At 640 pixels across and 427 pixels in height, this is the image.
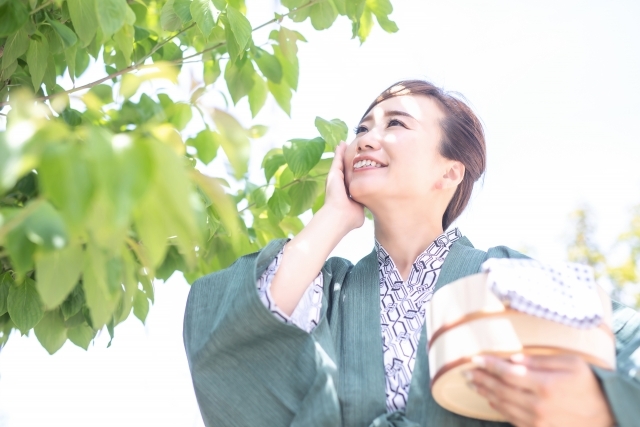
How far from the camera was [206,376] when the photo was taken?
1240mm

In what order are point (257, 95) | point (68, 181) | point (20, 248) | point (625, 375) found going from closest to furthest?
point (68, 181) < point (20, 248) < point (625, 375) < point (257, 95)

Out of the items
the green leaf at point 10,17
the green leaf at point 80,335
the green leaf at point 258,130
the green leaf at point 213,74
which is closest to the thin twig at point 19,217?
the green leaf at point 10,17

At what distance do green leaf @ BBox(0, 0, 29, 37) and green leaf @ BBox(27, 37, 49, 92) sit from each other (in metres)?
0.12

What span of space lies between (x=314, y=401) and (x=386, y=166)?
589 millimetres

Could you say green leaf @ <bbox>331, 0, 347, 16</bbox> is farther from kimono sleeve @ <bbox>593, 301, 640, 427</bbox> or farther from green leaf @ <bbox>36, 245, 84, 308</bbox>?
→ green leaf @ <bbox>36, 245, 84, 308</bbox>

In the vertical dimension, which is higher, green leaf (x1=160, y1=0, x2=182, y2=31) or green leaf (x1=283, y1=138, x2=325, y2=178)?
green leaf (x1=160, y1=0, x2=182, y2=31)

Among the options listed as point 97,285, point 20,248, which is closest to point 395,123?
point 97,285

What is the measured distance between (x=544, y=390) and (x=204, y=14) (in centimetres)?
95

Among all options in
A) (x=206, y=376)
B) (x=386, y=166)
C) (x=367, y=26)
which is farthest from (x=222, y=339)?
(x=367, y=26)

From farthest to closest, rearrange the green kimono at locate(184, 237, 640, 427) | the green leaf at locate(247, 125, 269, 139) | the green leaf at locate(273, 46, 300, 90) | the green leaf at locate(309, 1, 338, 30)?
the green leaf at locate(247, 125, 269, 139) < the green leaf at locate(273, 46, 300, 90) < the green leaf at locate(309, 1, 338, 30) < the green kimono at locate(184, 237, 640, 427)

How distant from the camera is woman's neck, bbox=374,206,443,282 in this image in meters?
1.59

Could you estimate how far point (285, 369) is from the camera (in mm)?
1232

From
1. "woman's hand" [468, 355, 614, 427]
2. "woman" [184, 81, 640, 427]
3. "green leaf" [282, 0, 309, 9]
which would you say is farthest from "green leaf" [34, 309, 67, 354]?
"woman's hand" [468, 355, 614, 427]

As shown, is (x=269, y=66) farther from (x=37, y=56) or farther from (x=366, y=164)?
(x=37, y=56)
